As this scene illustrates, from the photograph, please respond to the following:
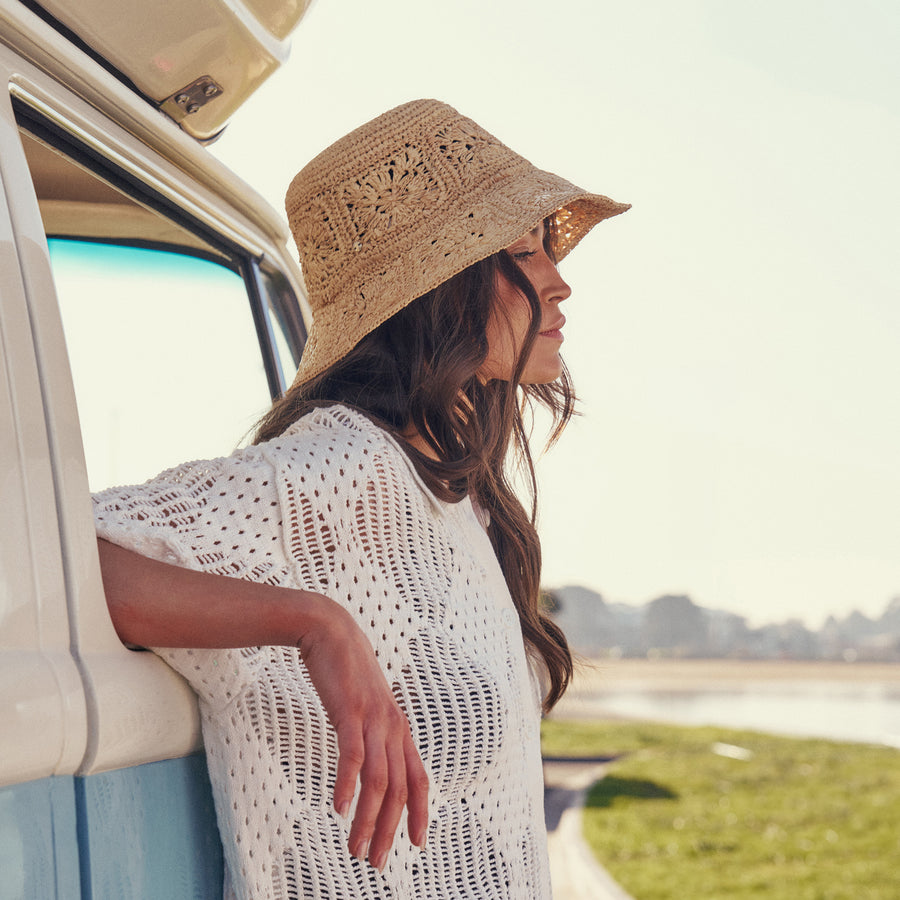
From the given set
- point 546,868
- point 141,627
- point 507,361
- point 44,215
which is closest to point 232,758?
point 141,627

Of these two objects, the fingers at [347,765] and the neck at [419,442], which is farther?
the neck at [419,442]

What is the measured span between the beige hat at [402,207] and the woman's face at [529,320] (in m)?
0.11

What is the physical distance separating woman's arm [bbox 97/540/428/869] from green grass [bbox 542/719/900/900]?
6.76 m

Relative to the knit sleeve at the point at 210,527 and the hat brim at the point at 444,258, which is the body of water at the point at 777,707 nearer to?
the hat brim at the point at 444,258

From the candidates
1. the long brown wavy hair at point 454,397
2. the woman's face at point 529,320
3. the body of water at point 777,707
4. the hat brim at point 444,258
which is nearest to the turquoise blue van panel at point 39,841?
the long brown wavy hair at point 454,397

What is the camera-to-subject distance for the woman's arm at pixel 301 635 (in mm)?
1083

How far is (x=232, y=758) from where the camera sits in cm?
131

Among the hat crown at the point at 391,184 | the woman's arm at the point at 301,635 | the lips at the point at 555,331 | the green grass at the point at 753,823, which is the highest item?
the hat crown at the point at 391,184

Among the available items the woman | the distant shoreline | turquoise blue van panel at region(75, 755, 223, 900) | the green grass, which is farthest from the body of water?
turquoise blue van panel at region(75, 755, 223, 900)

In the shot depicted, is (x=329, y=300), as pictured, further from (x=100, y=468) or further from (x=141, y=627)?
(x=141, y=627)

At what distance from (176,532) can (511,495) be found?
0.94 m

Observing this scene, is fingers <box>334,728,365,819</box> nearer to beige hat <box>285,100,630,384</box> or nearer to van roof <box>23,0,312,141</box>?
beige hat <box>285,100,630,384</box>

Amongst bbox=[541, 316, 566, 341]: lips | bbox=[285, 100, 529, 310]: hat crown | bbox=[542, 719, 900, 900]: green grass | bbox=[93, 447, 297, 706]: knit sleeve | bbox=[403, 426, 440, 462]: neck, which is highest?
bbox=[285, 100, 529, 310]: hat crown

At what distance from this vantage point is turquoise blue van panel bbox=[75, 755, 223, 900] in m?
Answer: 1.07
